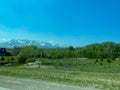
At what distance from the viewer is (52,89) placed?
57.2 feet

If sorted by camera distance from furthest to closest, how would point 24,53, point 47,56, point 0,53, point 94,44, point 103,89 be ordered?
point 94,44 < point 0,53 < point 47,56 < point 24,53 < point 103,89

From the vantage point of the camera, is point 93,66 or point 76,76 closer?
point 76,76

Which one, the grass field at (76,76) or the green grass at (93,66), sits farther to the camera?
the green grass at (93,66)

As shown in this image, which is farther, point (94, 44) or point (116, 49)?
point (94, 44)

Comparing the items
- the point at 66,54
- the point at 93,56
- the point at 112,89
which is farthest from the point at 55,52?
the point at 112,89

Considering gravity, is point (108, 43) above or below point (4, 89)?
above

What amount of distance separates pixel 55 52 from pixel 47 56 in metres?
5.38

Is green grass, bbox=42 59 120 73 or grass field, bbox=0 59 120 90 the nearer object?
grass field, bbox=0 59 120 90

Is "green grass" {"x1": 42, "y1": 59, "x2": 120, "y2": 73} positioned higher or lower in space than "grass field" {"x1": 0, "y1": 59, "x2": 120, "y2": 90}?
higher

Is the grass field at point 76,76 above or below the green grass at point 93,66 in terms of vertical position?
below

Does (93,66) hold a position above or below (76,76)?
above

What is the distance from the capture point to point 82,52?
132 meters

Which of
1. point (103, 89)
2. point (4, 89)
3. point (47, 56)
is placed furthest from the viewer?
point (47, 56)

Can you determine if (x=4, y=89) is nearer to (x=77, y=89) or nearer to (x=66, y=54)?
(x=77, y=89)
